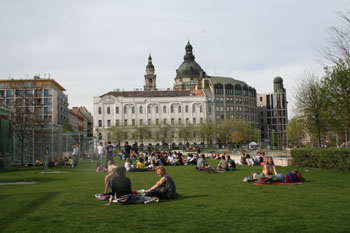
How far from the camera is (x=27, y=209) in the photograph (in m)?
9.99

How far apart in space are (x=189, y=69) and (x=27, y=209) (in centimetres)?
13534

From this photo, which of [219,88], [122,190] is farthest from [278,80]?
[122,190]

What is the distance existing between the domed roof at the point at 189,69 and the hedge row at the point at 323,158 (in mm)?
117624

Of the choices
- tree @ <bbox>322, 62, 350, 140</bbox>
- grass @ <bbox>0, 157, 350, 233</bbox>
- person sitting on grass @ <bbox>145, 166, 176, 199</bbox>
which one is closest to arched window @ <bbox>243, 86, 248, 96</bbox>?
tree @ <bbox>322, 62, 350, 140</bbox>

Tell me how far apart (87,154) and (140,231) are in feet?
129

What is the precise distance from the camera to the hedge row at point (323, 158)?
21064 millimetres

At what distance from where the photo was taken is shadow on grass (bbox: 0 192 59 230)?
28.0 feet

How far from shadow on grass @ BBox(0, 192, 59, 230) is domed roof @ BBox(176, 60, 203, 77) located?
5165 inches

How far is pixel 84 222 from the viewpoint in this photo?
8266 mm

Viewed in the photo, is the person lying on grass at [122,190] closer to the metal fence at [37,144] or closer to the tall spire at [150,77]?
the metal fence at [37,144]

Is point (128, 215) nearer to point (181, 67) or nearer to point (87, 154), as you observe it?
point (87, 154)

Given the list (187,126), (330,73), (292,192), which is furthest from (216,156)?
(187,126)

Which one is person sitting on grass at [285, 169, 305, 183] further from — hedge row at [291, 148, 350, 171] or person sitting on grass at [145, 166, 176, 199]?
hedge row at [291, 148, 350, 171]

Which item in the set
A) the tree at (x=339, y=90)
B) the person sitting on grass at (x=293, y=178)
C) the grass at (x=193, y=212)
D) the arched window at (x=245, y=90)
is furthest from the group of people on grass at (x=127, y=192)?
the arched window at (x=245, y=90)
